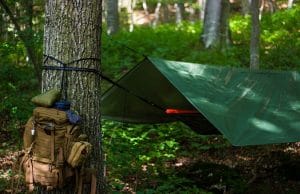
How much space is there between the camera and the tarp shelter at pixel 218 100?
382 centimetres

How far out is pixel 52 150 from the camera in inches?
106

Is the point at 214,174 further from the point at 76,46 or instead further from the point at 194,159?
the point at 76,46

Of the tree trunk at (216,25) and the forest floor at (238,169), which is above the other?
the tree trunk at (216,25)

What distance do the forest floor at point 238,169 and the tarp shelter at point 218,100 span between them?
68cm

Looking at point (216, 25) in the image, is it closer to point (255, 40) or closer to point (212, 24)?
point (212, 24)

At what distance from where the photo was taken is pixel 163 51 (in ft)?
33.5

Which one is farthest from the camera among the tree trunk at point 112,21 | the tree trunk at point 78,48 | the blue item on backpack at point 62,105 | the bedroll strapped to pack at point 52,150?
the tree trunk at point 112,21

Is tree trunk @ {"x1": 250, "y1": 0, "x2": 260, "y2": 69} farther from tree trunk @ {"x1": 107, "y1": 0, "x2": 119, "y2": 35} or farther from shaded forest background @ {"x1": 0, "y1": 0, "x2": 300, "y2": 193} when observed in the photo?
tree trunk @ {"x1": 107, "y1": 0, "x2": 119, "y2": 35}

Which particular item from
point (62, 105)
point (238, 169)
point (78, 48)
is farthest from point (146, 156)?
point (62, 105)

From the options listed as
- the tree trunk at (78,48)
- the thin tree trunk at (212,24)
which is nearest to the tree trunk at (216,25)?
the thin tree trunk at (212,24)

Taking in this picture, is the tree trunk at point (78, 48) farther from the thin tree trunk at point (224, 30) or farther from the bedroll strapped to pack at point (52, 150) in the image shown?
the thin tree trunk at point (224, 30)

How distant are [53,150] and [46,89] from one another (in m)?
0.55

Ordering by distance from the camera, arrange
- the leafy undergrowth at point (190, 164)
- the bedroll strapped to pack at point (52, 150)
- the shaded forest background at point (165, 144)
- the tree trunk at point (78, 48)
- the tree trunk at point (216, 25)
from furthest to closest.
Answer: the tree trunk at point (216, 25)
the shaded forest background at point (165, 144)
the leafy undergrowth at point (190, 164)
the tree trunk at point (78, 48)
the bedroll strapped to pack at point (52, 150)

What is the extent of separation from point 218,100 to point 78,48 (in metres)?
1.59
